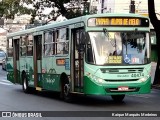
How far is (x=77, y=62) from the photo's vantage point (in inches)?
631

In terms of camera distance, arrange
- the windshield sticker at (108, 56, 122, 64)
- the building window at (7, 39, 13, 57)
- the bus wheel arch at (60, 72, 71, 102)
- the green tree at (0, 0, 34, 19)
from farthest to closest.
Answer: the green tree at (0, 0, 34, 19)
the building window at (7, 39, 13, 57)
the bus wheel arch at (60, 72, 71, 102)
the windshield sticker at (108, 56, 122, 64)

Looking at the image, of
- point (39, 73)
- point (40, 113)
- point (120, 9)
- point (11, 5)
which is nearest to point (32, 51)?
point (39, 73)

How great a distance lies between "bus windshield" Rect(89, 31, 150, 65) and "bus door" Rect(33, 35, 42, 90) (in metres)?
5.29

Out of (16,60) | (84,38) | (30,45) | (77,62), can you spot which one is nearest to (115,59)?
(84,38)

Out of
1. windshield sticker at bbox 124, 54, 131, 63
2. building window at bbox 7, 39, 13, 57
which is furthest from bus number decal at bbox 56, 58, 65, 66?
building window at bbox 7, 39, 13, 57

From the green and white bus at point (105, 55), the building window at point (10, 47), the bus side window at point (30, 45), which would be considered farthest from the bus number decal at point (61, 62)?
the building window at point (10, 47)

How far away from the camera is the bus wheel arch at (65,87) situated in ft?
54.9

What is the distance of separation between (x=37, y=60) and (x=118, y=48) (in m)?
6.01

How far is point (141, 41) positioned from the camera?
1581cm

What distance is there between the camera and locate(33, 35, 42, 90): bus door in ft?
66.1

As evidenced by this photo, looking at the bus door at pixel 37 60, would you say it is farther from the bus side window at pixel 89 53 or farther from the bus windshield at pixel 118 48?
the bus windshield at pixel 118 48

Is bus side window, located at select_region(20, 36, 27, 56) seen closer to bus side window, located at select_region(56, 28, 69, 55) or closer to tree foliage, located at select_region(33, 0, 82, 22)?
bus side window, located at select_region(56, 28, 69, 55)

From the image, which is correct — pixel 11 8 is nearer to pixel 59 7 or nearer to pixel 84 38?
pixel 59 7

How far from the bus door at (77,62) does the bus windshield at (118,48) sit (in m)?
0.66
